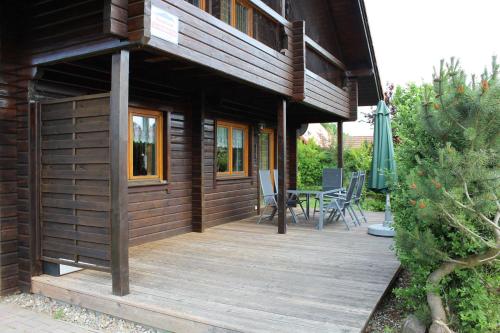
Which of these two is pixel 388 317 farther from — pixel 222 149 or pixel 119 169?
pixel 222 149

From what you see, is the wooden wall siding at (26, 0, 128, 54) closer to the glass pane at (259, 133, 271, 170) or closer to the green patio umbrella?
the green patio umbrella

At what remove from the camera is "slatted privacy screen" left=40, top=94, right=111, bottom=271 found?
141 inches

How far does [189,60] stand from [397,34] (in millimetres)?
35150

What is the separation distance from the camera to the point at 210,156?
22.5 ft

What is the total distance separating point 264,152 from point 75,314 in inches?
239

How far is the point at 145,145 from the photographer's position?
5691 mm

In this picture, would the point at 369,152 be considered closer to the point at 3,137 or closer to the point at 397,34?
the point at 3,137

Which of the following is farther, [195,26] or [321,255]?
[321,255]

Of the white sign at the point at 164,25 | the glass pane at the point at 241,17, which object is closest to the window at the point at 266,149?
the glass pane at the point at 241,17

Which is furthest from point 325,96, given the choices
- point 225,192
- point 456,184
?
point 456,184

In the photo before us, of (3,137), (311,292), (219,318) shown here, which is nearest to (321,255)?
(311,292)

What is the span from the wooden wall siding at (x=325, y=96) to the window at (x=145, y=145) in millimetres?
2319

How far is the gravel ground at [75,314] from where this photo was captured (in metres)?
3.22

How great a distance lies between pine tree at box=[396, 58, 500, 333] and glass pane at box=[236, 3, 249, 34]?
11.1ft
